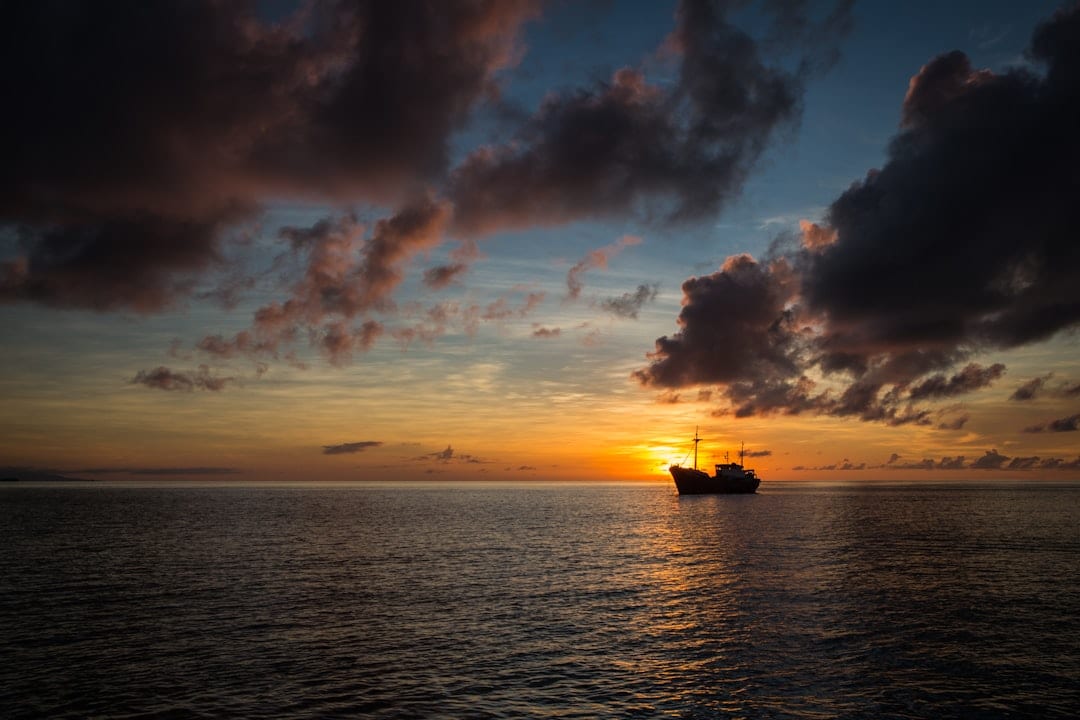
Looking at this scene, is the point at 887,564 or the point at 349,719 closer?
the point at 349,719

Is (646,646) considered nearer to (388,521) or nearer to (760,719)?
(760,719)

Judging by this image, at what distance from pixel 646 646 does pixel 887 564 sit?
137 feet

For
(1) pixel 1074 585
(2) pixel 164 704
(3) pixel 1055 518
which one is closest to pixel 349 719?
(2) pixel 164 704

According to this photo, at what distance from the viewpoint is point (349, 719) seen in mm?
24359

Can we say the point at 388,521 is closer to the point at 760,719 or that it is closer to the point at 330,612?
the point at 330,612

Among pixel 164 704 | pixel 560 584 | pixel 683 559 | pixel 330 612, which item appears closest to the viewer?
pixel 164 704

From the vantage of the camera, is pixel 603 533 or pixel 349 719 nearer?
pixel 349 719

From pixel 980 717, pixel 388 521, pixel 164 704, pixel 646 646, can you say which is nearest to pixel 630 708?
pixel 646 646

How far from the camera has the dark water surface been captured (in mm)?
26484

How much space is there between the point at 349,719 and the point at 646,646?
53.1ft

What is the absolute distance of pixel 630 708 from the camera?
83.6ft

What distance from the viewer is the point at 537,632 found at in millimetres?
37031

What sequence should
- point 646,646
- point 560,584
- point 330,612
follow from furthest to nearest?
1. point 560,584
2. point 330,612
3. point 646,646

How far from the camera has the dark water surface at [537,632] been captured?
86.9 ft
